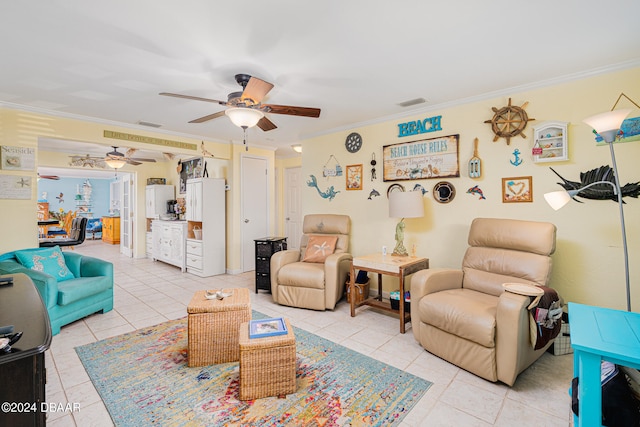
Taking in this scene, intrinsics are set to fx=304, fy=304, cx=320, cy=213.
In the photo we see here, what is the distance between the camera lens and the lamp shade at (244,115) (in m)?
2.54

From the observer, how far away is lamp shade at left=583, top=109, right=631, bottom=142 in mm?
1817

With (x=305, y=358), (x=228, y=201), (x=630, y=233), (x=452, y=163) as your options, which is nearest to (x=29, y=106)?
(x=228, y=201)

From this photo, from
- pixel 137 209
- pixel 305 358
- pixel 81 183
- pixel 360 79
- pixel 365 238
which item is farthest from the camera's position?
pixel 81 183

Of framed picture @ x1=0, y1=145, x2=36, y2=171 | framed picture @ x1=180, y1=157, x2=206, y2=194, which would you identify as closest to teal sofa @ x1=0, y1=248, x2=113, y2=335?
framed picture @ x1=0, y1=145, x2=36, y2=171

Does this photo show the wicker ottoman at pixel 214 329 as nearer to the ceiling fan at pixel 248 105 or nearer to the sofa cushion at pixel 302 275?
the sofa cushion at pixel 302 275

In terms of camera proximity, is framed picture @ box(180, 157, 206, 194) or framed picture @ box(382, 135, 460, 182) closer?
framed picture @ box(382, 135, 460, 182)

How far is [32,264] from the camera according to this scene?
2.94 m

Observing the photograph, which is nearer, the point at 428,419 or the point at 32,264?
the point at 428,419

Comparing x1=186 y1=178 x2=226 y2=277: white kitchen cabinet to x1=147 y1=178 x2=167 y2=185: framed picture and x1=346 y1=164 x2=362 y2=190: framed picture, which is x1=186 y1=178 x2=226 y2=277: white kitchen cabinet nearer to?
x1=147 y1=178 x2=167 y2=185: framed picture

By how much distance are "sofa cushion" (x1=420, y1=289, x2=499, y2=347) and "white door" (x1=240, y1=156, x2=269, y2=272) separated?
3.59 m

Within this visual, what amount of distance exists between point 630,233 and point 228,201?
4.97 meters

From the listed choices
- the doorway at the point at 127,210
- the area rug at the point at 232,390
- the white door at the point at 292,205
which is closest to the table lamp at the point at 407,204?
the area rug at the point at 232,390

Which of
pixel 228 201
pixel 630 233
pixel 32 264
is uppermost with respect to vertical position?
pixel 228 201

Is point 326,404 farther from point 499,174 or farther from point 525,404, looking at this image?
point 499,174
